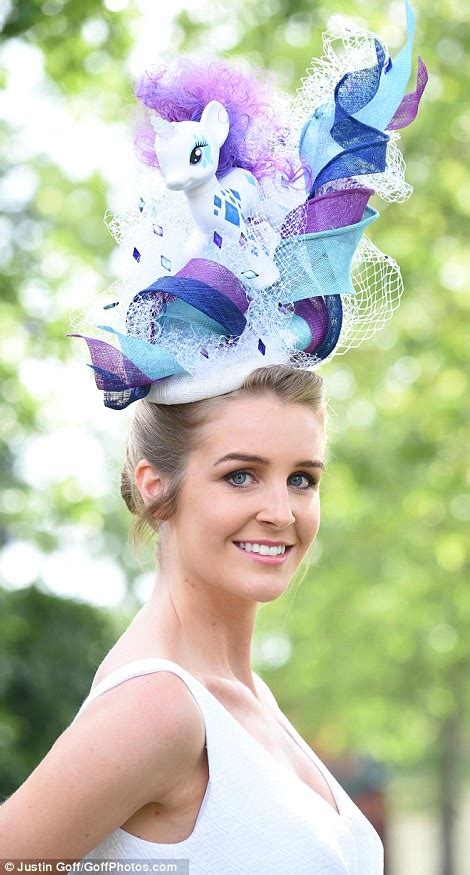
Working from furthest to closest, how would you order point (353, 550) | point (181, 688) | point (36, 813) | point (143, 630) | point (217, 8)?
point (353, 550)
point (217, 8)
point (143, 630)
point (181, 688)
point (36, 813)

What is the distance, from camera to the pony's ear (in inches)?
112

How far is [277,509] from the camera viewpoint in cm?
261

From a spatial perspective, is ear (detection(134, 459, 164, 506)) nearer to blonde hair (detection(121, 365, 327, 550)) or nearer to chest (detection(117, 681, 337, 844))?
blonde hair (detection(121, 365, 327, 550))

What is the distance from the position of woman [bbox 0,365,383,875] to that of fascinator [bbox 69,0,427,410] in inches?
4.7

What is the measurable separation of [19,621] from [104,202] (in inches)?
177

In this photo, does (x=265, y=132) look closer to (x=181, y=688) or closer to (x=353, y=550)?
(x=181, y=688)

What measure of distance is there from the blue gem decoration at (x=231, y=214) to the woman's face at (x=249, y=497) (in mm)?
417

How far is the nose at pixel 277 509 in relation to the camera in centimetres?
260

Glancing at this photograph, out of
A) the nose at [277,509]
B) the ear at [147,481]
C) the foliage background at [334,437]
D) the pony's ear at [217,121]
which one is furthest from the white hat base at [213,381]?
the foliage background at [334,437]

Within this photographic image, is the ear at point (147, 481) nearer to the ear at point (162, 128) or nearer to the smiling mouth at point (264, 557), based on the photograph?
the smiling mouth at point (264, 557)

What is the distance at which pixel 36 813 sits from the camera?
2.27 meters

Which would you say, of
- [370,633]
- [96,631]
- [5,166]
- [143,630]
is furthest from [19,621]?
[370,633]

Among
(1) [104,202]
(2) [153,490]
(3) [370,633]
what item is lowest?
(3) [370,633]

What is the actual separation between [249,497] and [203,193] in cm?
72
